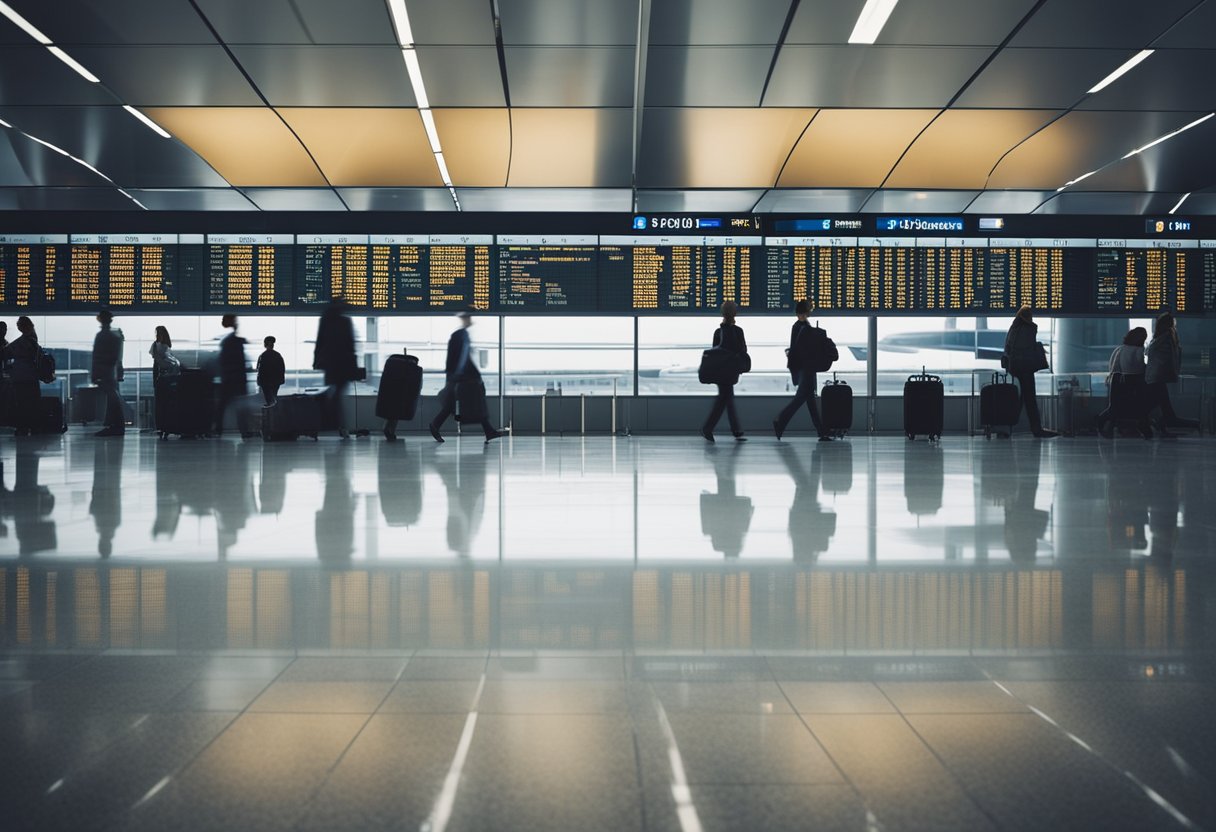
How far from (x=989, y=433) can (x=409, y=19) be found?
10538mm

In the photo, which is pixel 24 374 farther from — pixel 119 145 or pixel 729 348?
pixel 729 348

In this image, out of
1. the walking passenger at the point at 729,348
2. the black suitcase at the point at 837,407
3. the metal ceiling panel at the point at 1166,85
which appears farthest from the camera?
the black suitcase at the point at 837,407

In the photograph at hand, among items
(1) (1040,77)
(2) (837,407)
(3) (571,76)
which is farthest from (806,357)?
(3) (571,76)

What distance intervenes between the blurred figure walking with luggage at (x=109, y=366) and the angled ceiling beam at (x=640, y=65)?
804 cm

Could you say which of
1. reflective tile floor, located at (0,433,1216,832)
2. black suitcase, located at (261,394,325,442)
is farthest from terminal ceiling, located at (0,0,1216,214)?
reflective tile floor, located at (0,433,1216,832)

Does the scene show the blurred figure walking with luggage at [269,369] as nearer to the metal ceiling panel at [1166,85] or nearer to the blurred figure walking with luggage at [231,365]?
the blurred figure walking with luggage at [231,365]

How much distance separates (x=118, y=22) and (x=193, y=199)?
5926 mm

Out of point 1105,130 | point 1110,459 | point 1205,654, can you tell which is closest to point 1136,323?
point 1105,130

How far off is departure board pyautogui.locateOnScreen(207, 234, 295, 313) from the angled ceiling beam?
601cm

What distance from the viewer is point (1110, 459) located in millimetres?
9570

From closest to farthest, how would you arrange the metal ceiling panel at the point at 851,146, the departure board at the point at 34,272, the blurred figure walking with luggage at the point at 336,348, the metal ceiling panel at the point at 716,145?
the blurred figure walking with luggage at the point at 336,348, the metal ceiling panel at the point at 716,145, the metal ceiling panel at the point at 851,146, the departure board at the point at 34,272

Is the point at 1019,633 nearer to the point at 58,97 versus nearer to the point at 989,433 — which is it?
the point at 58,97

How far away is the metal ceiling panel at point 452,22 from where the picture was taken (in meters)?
8.39

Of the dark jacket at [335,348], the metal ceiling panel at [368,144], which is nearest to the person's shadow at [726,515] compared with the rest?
the dark jacket at [335,348]
